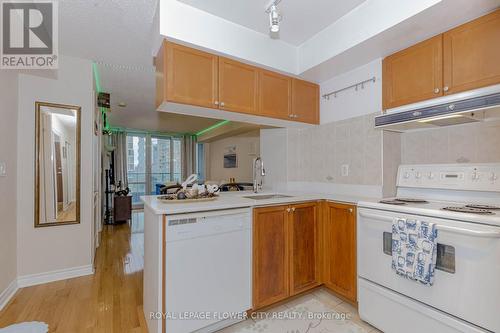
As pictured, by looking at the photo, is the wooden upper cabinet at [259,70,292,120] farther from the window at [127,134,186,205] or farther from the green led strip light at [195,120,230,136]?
the window at [127,134,186,205]

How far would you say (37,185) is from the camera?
2500 millimetres

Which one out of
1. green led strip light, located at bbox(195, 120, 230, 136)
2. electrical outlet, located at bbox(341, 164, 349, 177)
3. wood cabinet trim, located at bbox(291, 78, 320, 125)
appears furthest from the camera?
green led strip light, located at bbox(195, 120, 230, 136)

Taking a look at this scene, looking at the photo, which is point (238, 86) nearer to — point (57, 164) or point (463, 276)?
point (463, 276)

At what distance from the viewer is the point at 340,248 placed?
2127 millimetres

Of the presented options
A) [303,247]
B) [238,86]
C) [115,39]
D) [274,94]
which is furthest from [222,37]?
[303,247]

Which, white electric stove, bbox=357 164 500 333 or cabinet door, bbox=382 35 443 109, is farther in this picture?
cabinet door, bbox=382 35 443 109

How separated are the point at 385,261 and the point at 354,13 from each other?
6.47 feet

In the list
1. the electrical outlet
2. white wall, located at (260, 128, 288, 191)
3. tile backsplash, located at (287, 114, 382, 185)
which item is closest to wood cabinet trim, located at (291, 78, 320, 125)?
tile backsplash, located at (287, 114, 382, 185)

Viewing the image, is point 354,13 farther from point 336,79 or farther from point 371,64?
point 336,79

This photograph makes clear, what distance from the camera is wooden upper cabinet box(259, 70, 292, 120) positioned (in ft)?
7.73

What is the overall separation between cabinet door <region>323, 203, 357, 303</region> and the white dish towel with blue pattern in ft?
1.44

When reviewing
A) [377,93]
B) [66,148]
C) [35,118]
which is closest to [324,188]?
[377,93]

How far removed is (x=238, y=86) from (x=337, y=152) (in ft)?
4.21

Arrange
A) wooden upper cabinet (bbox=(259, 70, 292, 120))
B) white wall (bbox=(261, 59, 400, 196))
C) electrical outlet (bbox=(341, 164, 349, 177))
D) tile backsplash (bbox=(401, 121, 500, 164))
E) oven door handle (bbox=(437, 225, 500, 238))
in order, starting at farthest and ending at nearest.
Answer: electrical outlet (bbox=(341, 164, 349, 177))
wooden upper cabinet (bbox=(259, 70, 292, 120))
white wall (bbox=(261, 59, 400, 196))
tile backsplash (bbox=(401, 121, 500, 164))
oven door handle (bbox=(437, 225, 500, 238))
